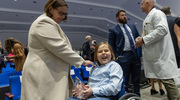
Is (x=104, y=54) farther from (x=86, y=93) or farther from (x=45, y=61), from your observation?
(x=45, y=61)

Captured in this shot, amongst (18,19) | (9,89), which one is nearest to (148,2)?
(9,89)

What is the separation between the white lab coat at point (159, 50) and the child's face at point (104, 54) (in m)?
0.59

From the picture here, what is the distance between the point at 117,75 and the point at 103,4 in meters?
8.90

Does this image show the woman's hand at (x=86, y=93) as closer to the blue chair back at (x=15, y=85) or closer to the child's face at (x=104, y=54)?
the child's face at (x=104, y=54)

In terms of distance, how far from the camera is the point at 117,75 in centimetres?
133

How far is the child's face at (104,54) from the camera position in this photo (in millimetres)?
1482

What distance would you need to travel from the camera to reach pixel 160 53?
5.87ft

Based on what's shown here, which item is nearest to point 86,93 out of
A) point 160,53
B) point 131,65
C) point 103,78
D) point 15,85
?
point 103,78

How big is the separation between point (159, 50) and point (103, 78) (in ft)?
2.82

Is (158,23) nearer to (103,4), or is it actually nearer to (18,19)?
(103,4)

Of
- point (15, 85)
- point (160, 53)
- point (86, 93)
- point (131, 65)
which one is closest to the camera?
point (86, 93)

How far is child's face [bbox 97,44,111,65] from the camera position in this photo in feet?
4.86

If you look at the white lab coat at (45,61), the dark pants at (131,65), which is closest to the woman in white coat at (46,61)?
the white lab coat at (45,61)

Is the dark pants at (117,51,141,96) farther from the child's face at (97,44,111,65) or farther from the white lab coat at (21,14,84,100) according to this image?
the white lab coat at (21,14,84,100)
